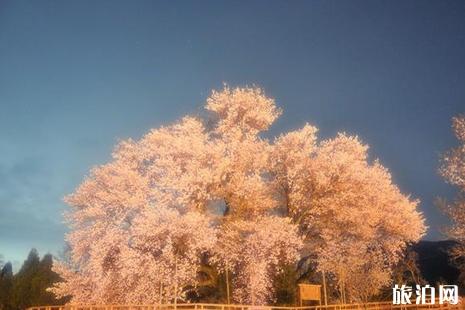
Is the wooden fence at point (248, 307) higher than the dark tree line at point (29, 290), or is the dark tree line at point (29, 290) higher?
the wooden fence at point (248, 307)

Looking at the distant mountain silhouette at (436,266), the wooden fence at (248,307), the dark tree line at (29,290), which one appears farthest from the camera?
the distant mountain silhouette at (436,266)

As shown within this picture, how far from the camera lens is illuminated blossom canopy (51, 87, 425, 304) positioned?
33781mm

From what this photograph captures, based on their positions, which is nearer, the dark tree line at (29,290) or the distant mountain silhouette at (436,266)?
the dark tree line at (29,290)

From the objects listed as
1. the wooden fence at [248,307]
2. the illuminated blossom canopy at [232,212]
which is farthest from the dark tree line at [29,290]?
the wooden fence at [248,307]

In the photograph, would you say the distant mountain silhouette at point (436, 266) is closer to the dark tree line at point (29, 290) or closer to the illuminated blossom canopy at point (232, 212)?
the illuminated blossom canopy at point (232, 212)

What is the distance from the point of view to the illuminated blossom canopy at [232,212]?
3378cm

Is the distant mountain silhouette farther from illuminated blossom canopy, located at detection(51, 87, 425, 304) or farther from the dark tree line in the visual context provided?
the dark tree line

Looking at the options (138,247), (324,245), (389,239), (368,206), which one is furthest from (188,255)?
(389,239)

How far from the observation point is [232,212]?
124ft

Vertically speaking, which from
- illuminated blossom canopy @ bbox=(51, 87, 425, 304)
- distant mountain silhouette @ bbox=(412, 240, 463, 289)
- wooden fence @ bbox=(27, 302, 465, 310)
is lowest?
distant mountain silhouette @ bbox=(412, 240, 463, 289)

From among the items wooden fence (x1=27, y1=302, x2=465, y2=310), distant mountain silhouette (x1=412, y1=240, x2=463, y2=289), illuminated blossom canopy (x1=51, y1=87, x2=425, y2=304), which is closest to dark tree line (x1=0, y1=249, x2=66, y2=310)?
illuminated blossom canopy (x1=51, y1=87, x2=425, y2=304)

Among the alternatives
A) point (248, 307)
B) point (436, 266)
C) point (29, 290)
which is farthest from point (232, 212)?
point (436, 266)

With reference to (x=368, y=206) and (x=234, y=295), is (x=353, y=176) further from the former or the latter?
(x=234, y=295)

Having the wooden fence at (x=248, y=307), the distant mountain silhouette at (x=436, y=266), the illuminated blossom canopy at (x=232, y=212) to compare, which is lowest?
the distant mountain silhouette at (x=436, y=266)
